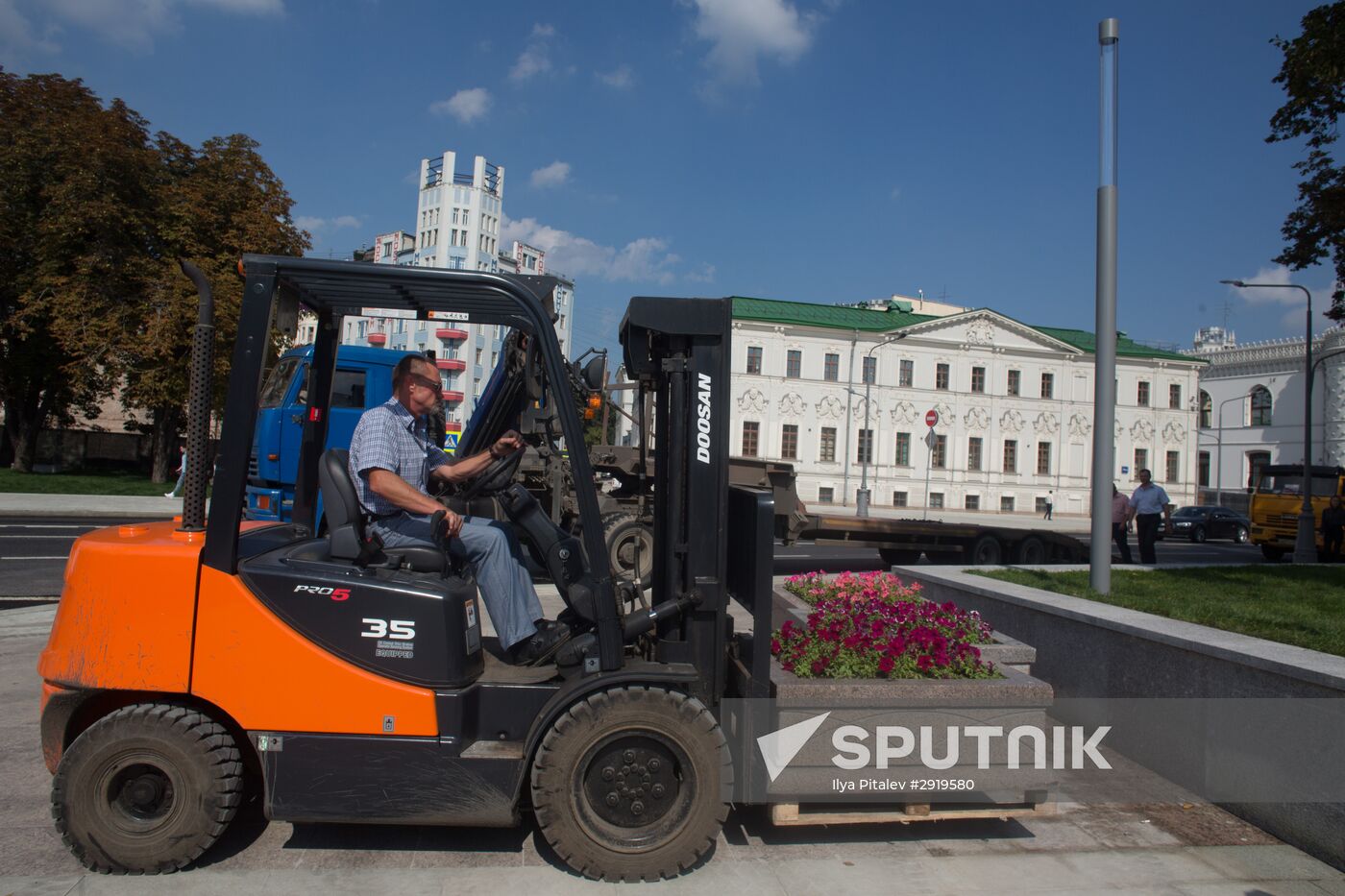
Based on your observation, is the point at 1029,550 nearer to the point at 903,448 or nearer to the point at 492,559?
the point at 492,559

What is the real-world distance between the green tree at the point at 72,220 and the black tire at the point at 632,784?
92.8 feet

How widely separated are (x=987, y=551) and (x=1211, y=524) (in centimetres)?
2529

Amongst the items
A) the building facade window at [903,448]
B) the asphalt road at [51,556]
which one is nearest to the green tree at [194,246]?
the asphalt road at [51,556]

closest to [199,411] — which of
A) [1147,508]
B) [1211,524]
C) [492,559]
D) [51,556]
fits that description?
[492,559]

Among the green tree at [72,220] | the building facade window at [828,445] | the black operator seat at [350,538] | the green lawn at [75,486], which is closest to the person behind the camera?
the black operator seat at [350,538]

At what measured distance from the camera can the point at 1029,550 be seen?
1620 cm

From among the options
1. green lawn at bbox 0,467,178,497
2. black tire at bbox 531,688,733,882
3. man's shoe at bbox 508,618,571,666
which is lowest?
black tire at bbox 531,688,733,882

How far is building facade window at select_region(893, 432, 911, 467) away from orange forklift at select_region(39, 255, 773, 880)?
192 feet

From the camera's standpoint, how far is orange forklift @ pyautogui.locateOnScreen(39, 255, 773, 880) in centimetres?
379

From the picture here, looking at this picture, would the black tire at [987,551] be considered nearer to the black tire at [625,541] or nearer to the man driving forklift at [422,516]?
the black tire at [625,541]

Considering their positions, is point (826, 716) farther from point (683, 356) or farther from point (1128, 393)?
point (1128, 393)

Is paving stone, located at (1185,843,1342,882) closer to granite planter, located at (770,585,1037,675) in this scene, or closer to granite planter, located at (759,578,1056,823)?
granite planter, located at (759,578,1056,823)

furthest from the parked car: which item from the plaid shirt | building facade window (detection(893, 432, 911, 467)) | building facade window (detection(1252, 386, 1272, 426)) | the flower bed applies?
the plaid shirt

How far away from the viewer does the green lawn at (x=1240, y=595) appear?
6073 mm
